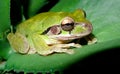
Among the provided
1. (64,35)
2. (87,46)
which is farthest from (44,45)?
(87,46)

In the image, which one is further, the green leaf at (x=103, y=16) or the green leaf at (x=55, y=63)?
the green leaf at (x=103, y=16)

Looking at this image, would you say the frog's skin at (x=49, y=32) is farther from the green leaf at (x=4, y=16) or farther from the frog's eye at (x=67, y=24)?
the green leaf at (x=4, y=16)

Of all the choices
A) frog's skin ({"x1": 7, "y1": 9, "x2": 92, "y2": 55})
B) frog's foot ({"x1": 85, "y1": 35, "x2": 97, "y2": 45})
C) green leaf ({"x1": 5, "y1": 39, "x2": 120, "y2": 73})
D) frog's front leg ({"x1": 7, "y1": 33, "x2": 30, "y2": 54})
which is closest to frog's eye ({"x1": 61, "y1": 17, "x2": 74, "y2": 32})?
frog's skin ({"x1": 7, "y1": 9, "x2": 92, "y2": 55})

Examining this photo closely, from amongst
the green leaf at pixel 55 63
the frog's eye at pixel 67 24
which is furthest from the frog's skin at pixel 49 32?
the green leaf at pixel 55 63

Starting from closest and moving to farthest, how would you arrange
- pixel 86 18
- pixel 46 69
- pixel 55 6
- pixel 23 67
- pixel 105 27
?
pixel 46 69
pixel 23 67
pixel 105 27
pixel 86 18
pixel 55 6

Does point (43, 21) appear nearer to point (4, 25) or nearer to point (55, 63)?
point (4, 25)

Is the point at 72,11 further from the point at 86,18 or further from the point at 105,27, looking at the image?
the point at 105,27

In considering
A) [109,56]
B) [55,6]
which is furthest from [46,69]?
[55,6]
